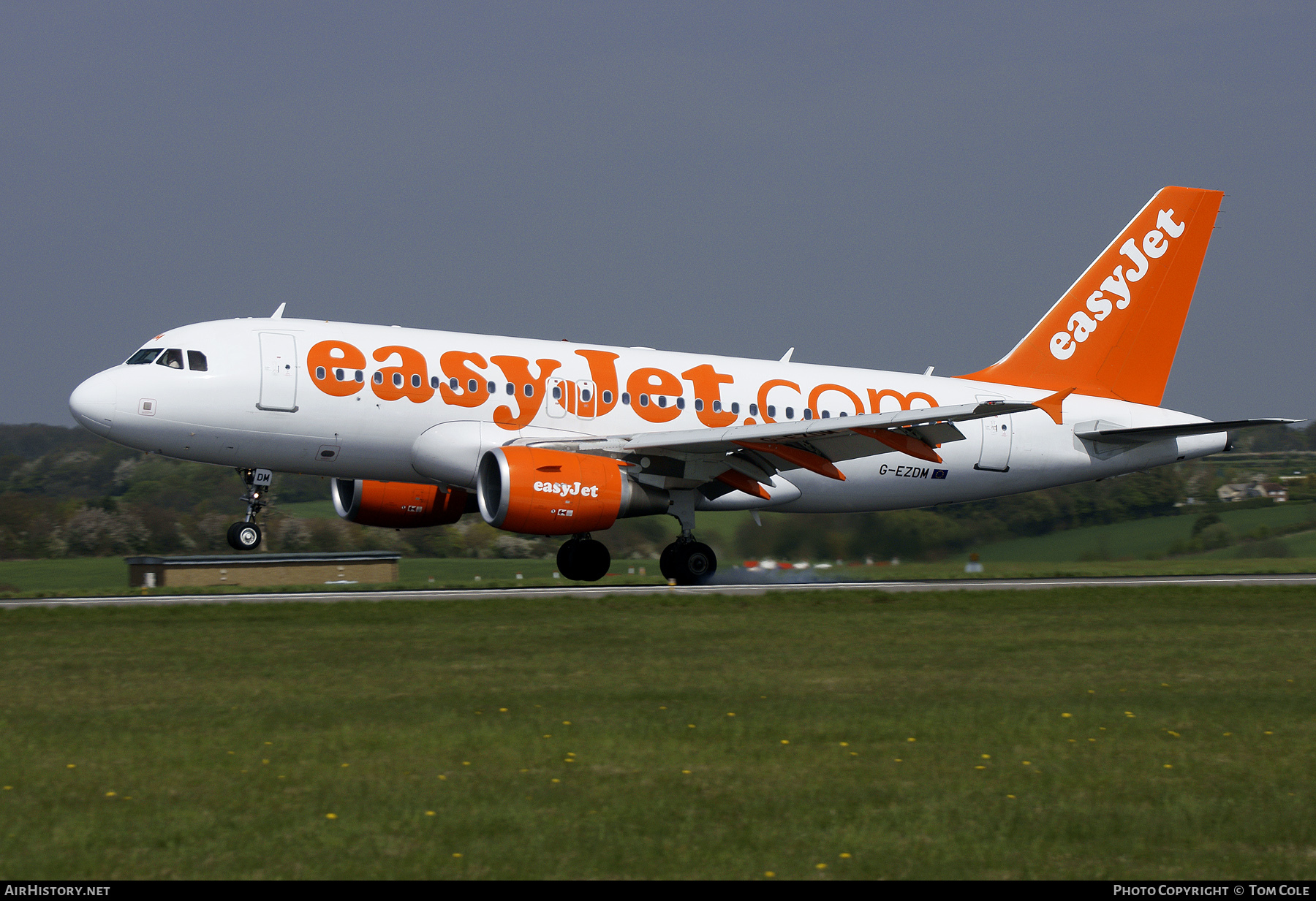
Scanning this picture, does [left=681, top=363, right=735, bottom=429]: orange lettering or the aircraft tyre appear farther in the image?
[left=681, top=363, right=735, bottom=429]: orange lettering

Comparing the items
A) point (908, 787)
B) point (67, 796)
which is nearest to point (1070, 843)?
point (908, 787)

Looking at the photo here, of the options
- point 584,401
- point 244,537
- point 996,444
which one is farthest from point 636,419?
point 996,444

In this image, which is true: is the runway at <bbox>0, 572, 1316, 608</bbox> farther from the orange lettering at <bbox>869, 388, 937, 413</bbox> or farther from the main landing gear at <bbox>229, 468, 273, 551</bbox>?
the orange lettering at <bbox>869, 388, 937, 413</bbox>

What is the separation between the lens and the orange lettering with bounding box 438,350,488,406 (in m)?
22.2

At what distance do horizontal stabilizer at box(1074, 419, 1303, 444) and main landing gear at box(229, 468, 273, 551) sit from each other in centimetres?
1617

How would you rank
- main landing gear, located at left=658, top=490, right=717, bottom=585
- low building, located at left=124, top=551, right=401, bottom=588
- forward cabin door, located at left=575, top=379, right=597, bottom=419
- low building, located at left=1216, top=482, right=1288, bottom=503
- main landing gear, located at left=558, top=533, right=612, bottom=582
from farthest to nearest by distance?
low building, located at left=1216, top=482, right=1288, bottom=503 < low building, located at left=124, top=551, right=401, bottom=588 < main landing gear, located at left=558, top=533, right=612, bottom=582 < main landing gear, located at left=658, top=490, right=717, bottom=585 < forward cabin door, located at left=575, top=379, right=597, bottom=419

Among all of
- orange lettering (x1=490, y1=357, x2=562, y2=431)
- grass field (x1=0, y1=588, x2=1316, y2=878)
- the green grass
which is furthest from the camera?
the green grass

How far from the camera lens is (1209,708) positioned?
10.1 metres

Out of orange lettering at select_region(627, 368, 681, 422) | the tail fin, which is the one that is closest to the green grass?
the tail fin

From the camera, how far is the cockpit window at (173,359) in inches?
843

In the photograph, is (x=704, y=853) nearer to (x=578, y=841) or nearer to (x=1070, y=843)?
(x=578, y=841)

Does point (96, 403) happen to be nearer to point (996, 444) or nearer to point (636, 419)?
point (636, 419)

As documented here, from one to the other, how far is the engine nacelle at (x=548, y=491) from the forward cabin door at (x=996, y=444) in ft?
28.1

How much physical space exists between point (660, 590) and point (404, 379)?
18.5ft
